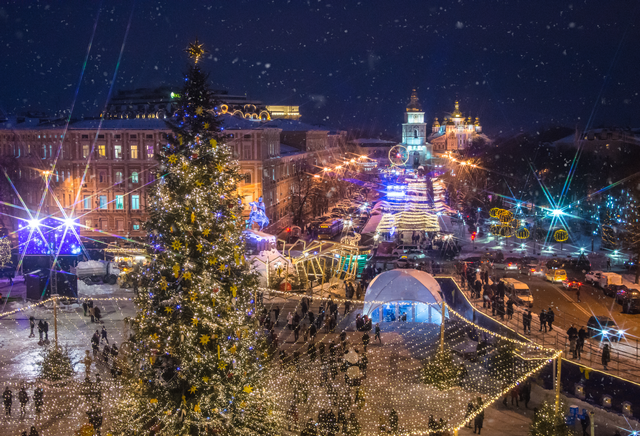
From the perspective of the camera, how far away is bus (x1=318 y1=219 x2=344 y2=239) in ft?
111

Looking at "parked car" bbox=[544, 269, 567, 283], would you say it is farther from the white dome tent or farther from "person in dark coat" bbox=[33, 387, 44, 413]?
"person in dark coat" bbox=[33, 387, 44, 413]

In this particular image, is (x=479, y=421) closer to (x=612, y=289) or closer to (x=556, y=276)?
(x=612, y=289)

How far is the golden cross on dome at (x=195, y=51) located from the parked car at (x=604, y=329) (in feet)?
39.5

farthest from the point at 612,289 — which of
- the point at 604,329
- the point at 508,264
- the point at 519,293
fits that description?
the point at 604,329

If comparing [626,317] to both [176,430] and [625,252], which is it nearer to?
[625,252]

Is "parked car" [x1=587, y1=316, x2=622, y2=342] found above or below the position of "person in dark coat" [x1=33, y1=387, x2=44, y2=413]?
above

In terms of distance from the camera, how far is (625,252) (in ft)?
93.8

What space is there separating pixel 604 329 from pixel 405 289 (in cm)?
533

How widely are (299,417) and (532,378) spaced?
560cm

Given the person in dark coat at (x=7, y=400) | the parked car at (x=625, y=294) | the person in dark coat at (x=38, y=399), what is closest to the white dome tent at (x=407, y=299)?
the parked car at (x=625, y=294)

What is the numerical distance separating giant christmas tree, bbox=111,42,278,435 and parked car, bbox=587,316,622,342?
10.6 metres

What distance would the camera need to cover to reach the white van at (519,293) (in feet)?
60.5

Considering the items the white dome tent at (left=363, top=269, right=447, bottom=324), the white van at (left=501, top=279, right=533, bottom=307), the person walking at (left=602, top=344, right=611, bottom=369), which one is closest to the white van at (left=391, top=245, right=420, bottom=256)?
the white van at (left=501, top=279, right=533, bottom=307)

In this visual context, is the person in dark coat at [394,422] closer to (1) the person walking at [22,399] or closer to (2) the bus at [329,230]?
(1) the person walking at [22,399]
